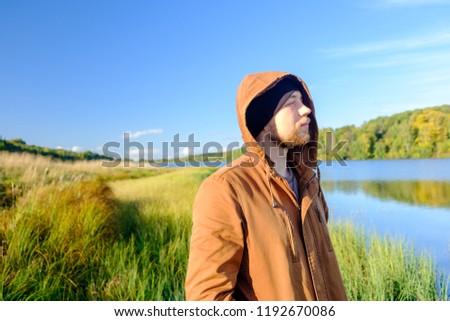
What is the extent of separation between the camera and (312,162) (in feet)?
7.66

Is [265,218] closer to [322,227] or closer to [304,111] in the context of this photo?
[322,227]

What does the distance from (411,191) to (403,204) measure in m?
7.67

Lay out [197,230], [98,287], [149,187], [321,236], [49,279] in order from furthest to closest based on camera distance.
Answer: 1. [149,187]
2. [98,287]
3. [49,279]
4. [321,236]
5. [197,230]

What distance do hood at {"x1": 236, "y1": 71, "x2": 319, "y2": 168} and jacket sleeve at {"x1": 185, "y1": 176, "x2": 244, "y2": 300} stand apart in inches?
15.4

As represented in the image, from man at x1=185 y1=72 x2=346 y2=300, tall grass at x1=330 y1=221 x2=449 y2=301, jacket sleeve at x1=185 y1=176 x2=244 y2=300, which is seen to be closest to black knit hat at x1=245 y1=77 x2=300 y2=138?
man at x1=185 y1=72 x2=346 y2=300

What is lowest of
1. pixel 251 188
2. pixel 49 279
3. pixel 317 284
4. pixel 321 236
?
pixel 49 279

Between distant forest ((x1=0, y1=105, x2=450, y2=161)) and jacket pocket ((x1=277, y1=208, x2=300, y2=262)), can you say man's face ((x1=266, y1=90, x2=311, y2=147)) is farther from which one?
distant forest ((x1=0, y1=105, x2=450, y2=161))

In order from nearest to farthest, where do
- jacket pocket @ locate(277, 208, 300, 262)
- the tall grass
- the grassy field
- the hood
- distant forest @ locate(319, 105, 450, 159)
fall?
jacket pocket @ locate(277, 208, 300, 262)
the hood
the grassy field
the tall grass
distant forest @ locate(319, 105, 450, 159)

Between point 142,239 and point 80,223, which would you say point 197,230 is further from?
point 142,239

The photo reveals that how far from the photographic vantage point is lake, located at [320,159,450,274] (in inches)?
282

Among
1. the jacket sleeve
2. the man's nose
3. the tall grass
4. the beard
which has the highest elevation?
the man's nose

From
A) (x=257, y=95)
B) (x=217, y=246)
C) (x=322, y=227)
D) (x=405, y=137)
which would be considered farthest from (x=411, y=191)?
(x=217, y=246)
